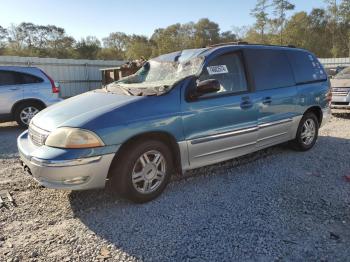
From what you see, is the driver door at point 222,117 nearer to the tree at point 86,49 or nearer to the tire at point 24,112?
the tire at point 24,112

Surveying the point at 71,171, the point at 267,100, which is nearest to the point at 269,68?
the point at 267,100

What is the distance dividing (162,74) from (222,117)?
39.9 inches

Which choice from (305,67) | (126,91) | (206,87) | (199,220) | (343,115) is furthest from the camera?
(343,115)

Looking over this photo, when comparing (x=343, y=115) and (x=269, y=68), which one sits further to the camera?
(x=343, y=115)

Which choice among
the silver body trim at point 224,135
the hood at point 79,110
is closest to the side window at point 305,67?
the silver body trim at point 224,135

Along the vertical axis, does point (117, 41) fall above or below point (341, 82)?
above

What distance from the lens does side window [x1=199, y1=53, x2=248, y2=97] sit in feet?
14.6

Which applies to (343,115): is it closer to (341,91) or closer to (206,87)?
(341,91)

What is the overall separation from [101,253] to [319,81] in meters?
4.92

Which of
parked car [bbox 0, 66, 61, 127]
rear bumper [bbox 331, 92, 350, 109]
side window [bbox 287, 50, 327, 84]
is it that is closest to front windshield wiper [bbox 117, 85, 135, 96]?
side window [bbox 287, 50, 327, 84]

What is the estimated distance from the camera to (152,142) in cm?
382

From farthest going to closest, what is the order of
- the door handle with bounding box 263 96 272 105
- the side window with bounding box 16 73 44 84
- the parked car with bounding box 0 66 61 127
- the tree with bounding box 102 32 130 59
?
the tree with bounding box 102 32 130 59 → the side window with bounding box 16 73 44 84 → the parked car with bounding box 0 66 61 127 → the door handle with bounding box 263 96 272 105

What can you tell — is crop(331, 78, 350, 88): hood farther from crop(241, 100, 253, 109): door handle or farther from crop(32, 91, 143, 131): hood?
crop(32, 91, 143, 131): hood

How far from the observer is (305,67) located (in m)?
5.94
